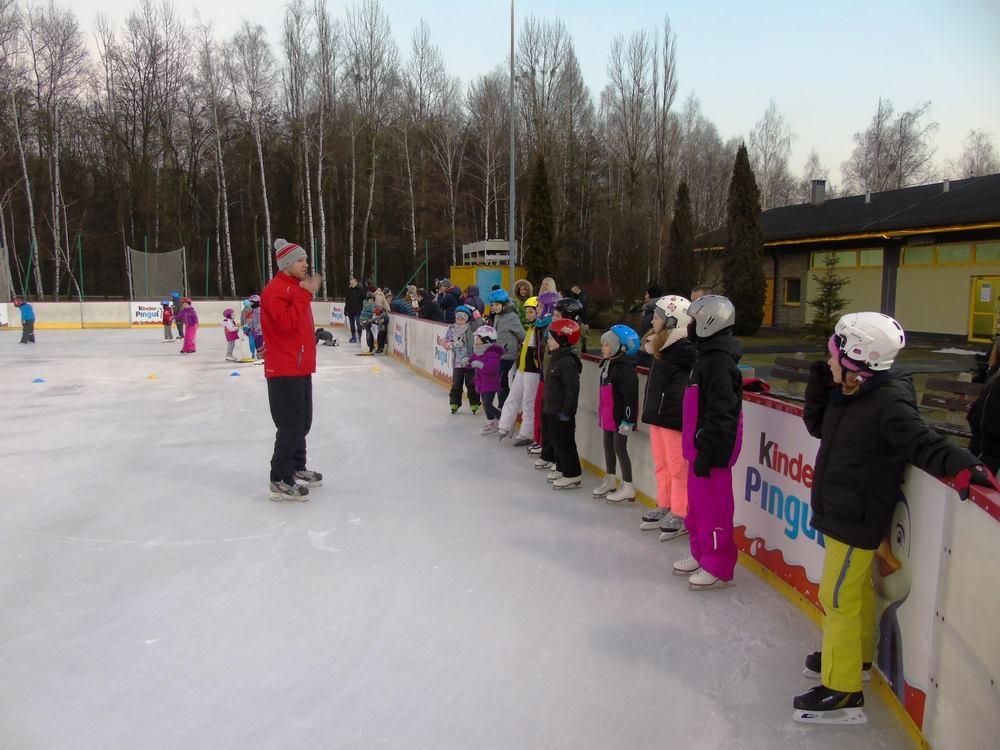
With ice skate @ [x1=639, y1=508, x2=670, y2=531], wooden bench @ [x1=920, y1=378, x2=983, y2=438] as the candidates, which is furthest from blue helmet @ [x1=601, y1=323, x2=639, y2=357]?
wooden bench @ [x1=920, y1=378, x2=983, y2=438]

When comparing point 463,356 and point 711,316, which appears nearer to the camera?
point 711,316

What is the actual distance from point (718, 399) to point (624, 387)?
1571 mm

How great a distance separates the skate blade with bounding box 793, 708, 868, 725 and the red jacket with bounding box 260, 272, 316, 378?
3.69 m

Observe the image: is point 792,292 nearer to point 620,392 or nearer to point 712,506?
point 620,392

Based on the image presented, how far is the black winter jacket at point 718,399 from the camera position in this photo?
141 inches

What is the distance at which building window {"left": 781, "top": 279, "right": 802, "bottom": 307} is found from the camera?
2584 cm

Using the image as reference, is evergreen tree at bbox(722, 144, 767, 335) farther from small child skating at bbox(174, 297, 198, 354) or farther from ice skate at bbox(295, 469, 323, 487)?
ice skate at bbox(295, 469, 323, 487)

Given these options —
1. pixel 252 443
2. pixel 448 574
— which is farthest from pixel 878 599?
pixel 252 443

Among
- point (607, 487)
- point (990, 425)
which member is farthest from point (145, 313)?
point (990, 425)

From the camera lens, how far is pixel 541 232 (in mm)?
28188

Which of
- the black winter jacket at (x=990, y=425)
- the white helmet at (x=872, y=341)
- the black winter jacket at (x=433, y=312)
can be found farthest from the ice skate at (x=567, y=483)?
the black winter jacket at (x=433, y=312)

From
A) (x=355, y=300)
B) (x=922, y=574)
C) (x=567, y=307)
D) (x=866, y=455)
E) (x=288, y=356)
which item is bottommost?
(x=922, y=574)

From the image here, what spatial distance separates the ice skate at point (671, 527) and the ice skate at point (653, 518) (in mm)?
86

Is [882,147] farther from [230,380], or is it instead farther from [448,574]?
[448,574]
